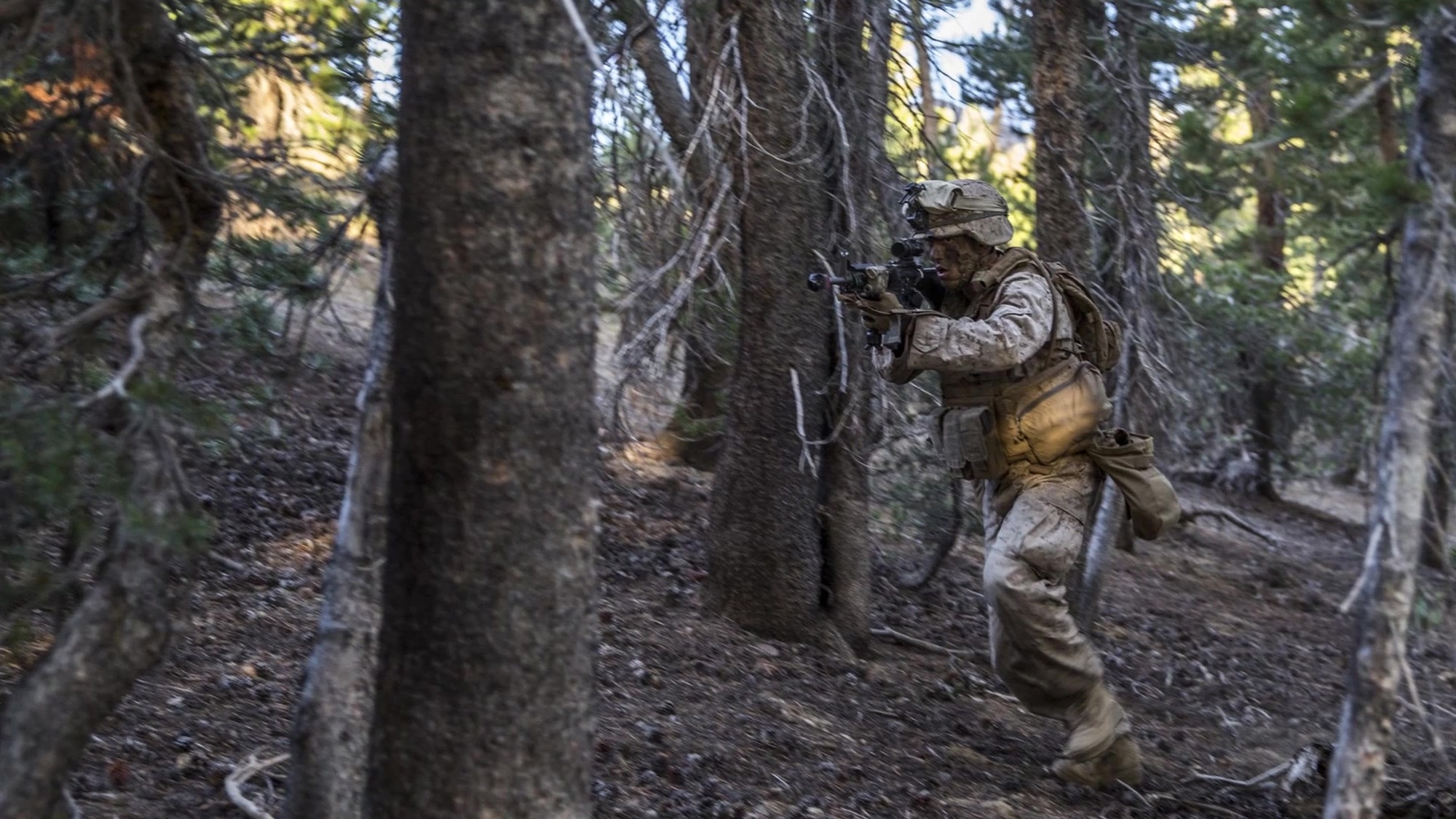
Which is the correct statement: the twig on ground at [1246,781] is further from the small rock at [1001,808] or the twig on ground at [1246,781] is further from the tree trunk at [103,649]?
the tree trunk at [103,649]

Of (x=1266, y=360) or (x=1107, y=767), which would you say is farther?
(x=1266, y=360)

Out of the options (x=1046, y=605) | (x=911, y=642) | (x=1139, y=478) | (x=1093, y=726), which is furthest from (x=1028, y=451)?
(x=911, y=642)

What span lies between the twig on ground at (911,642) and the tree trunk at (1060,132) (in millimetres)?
2263

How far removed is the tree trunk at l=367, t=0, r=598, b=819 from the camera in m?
3.12

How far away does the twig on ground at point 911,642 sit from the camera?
7703 millimetres

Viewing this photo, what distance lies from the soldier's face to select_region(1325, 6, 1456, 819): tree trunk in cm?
196

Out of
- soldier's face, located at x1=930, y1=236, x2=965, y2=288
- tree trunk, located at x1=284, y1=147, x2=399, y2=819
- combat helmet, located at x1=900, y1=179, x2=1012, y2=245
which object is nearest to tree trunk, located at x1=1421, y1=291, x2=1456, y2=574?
combat helmet, located at x1=900, y1=179, x2=1012, y2=245

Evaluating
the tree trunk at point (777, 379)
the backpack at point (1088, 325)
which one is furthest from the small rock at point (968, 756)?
Result: the backpack at point (1088, 325)

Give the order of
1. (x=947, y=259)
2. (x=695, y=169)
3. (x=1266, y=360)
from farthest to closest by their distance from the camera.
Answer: (x=1266, y=360)
(x=695, y=169)
(x=947, y=259)

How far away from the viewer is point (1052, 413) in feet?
19.6

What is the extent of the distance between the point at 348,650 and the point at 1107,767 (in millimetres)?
3629

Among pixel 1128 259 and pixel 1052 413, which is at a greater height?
pixel 1128 259

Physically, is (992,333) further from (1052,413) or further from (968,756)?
(968,756)

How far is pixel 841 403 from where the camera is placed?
691 centimetres
